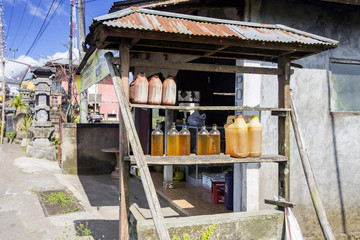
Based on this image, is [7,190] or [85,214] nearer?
[85,214]

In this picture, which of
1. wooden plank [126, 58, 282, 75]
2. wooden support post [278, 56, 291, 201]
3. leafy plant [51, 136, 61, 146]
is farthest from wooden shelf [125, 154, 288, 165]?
leafy plant [51, 136, 61, 146]

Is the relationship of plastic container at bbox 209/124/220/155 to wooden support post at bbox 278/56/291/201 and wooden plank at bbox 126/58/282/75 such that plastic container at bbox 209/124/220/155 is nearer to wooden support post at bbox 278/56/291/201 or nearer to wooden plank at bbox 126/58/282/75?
wooden plank at bbox 126/58/282/75

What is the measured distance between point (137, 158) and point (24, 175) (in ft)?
22.9

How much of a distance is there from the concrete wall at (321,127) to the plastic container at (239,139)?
5.11 feet

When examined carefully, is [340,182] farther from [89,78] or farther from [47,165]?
[47,165]

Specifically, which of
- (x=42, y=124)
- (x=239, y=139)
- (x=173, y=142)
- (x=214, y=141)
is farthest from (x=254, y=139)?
(x=42, y=124)

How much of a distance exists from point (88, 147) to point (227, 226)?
7097 millimetres

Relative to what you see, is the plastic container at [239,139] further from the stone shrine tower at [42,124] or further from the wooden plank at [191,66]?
the stone shrine tower at [42,124]

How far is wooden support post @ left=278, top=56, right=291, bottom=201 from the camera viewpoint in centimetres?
373

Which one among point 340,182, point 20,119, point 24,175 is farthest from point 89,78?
point 20,119

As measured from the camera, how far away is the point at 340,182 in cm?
538

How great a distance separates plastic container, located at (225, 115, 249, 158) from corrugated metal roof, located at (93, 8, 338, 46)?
3.30 feet

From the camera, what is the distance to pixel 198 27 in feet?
11.0

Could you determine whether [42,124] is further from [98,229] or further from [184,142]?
[184,142]
